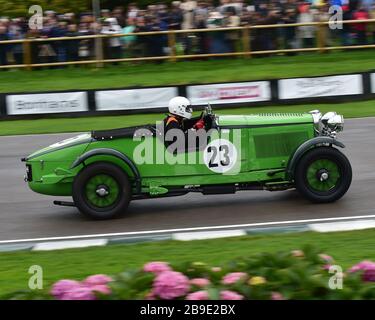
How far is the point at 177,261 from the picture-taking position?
874 centimetres

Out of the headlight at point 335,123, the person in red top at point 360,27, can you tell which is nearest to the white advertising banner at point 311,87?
the person in red top at point 360,27

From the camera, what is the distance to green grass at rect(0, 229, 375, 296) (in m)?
8.53

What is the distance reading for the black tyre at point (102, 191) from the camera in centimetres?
1078

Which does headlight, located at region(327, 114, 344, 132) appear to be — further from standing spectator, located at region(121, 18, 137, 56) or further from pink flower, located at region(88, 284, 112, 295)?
standing spectator, located at region(121, 18, 137, 56)

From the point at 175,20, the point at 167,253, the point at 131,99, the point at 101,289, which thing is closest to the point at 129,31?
the point at 175,20

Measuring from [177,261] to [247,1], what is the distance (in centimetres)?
1967

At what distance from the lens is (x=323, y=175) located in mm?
11008

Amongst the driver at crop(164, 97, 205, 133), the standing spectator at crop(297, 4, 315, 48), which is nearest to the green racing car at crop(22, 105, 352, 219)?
the driver at crop(164, 97, 205, 133)

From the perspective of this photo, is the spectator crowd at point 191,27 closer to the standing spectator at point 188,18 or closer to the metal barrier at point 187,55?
the standing spectator at point 188,18

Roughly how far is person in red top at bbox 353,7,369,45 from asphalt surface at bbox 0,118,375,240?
12.2 m

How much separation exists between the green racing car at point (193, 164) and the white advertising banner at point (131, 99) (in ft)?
29.6

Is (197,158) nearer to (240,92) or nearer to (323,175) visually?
(323,175)

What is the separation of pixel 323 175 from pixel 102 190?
3009 millimetres
